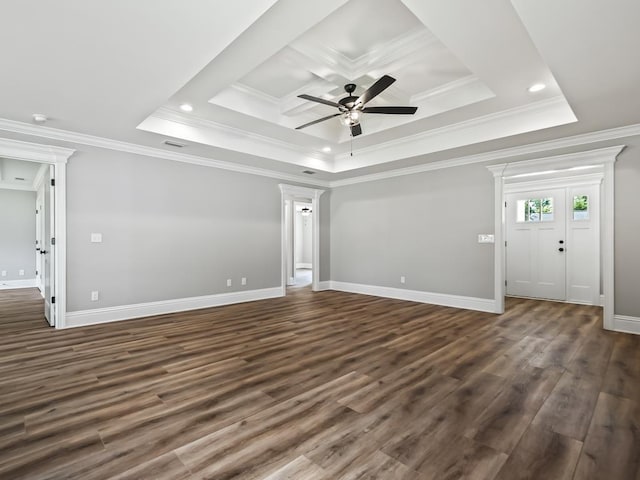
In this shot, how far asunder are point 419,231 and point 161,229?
15.1 ft

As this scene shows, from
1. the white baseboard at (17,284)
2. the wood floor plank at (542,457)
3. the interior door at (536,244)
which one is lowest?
the wood floor plank at (542,457)

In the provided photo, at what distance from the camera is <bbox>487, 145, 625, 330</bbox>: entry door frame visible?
4352mm

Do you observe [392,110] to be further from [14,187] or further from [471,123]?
[14,187]

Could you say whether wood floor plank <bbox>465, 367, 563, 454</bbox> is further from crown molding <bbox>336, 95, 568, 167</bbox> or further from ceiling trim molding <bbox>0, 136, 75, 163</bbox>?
ceiling trim molding <bbox>0, 136, 75, 163</bbox>

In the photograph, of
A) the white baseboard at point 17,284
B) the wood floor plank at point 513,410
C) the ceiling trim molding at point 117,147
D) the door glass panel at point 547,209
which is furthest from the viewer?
the white baseboard at point 17,284

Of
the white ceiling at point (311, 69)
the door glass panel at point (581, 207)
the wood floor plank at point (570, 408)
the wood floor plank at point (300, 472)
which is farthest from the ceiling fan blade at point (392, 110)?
the door glass panel at point (581, 207)

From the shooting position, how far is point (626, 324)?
423cm

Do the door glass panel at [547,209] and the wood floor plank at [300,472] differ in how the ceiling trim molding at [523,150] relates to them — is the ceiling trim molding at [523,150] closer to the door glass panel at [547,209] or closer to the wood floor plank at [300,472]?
the door glass panel at [547,209]

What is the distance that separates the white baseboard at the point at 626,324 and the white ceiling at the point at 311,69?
251cm

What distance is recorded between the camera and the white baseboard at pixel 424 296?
212 inches

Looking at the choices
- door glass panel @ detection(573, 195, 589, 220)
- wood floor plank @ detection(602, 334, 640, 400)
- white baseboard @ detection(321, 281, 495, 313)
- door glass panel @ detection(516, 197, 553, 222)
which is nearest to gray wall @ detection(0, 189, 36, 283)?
white baseboard @ detection(321, 281, 495, 313)

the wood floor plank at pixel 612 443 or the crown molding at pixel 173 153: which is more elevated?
the crown molding at pixel 173 153

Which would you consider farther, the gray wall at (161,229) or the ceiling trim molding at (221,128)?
the gray wall at (161,229)

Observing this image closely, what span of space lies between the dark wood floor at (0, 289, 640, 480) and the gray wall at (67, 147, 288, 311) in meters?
0.82
